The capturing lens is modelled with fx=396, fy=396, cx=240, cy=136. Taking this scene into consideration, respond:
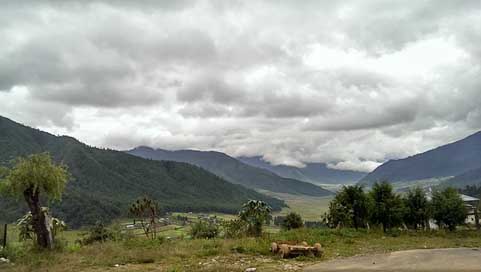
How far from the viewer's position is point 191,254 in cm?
1947

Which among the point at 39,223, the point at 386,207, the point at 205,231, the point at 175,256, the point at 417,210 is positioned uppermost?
the point at 39,223

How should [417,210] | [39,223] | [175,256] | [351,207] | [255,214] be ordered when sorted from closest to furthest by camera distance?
[175,256]
[39,223]
[351,207]
[417,210]
[255,214]

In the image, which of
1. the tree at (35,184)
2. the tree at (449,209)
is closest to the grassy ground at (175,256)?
the tree at (35,184)

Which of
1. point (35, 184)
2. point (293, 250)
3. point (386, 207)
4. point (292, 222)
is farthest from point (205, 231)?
point (293, 250)

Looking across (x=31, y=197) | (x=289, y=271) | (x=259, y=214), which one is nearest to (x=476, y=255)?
(x=289, y=271)

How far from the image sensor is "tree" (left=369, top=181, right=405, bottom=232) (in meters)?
36.1

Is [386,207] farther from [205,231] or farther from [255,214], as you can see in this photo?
[205,231]

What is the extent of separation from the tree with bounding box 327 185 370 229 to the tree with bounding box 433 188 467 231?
669 cm

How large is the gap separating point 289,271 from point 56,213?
14834 cm

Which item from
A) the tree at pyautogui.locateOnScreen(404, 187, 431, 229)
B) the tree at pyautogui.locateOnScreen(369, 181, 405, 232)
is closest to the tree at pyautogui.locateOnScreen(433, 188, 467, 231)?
the tree at pyautogui.locateOnScreen(404, 187, 431, 229)

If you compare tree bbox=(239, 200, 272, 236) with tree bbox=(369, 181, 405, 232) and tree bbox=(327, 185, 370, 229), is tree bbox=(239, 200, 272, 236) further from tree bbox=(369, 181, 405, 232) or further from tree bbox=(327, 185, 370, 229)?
tree bbox=(369, 181, 405, 232)

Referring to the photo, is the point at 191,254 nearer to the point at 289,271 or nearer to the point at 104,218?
the point at 289,271

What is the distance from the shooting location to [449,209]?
36250 millimetres

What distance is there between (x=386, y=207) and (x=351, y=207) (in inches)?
123
